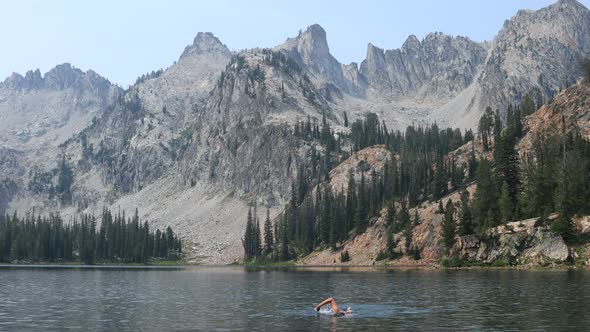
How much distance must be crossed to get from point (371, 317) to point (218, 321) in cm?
1416

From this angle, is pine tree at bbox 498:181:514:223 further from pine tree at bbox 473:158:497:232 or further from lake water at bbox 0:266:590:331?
lake water at bbox 0:266:590:331

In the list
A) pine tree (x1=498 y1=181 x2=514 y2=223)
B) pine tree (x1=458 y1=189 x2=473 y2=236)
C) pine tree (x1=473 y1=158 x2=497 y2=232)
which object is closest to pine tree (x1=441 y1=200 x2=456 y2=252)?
pine tree (x1=458 y1=189 x2=473 y2=236)

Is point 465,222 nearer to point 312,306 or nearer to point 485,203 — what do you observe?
point 485,203

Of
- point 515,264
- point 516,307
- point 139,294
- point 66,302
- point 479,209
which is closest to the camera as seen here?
point 516,307

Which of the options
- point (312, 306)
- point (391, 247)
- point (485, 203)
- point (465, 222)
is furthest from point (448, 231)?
point (312, 306)

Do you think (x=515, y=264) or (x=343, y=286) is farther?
(x=515, y=264)

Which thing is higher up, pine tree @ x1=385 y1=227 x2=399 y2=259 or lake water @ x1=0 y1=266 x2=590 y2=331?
pine tree @ x1=385 y1=227 x2=399 y2=259

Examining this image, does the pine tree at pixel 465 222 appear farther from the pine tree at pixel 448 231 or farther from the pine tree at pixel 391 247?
the pine tree at pixel 391 247

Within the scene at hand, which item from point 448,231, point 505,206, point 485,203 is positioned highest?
point 485,203

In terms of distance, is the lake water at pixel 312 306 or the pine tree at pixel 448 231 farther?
the pine tree at pixel 448 231

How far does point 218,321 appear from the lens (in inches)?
2226

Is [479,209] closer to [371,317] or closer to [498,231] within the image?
[498,231]

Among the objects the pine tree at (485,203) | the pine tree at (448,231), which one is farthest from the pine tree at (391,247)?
the pine tree at (485,203)

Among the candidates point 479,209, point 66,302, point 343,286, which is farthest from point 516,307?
point 479,209
